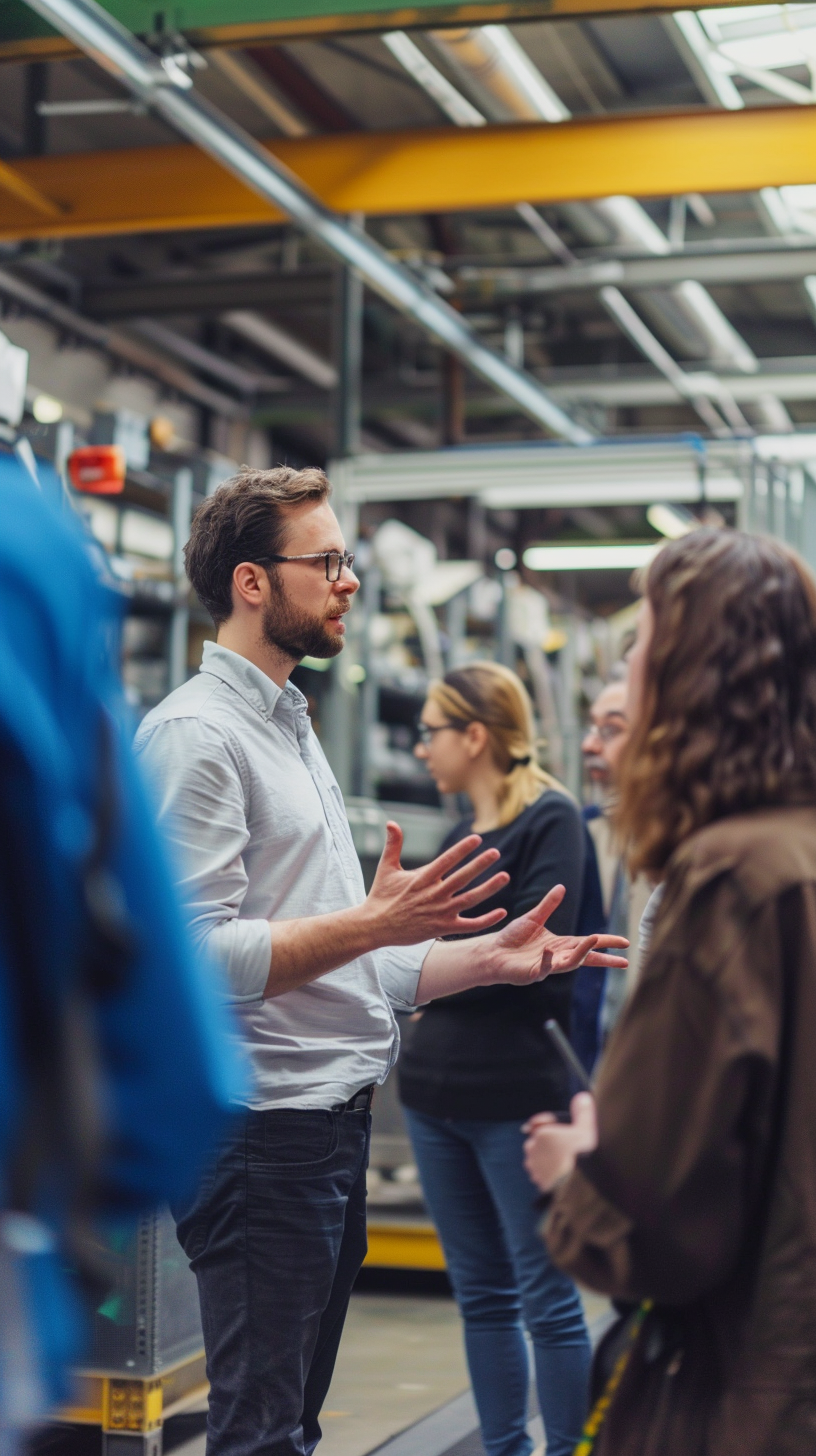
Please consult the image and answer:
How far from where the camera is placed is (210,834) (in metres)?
1.96

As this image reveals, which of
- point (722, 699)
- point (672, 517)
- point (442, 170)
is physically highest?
point (442, 170)

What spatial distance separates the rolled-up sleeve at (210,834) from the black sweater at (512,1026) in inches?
53.3

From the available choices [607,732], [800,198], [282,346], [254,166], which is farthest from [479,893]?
[282,346]

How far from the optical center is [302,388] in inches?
465

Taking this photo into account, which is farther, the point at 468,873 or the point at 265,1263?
the point at 265,1263

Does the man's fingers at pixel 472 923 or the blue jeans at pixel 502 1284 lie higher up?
the man's fingers at pixel 472 923

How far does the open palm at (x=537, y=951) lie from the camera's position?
203 cm

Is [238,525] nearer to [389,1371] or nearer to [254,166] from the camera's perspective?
[389,1371]

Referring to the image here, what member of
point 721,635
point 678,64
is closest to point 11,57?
point 678,64

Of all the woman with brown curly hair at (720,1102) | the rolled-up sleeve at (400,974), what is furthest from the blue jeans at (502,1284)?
the woman with brown curly hair at (720,1102)

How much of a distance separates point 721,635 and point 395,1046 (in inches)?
41.8

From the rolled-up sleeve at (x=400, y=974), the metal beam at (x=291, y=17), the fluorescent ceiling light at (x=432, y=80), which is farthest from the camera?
the fluorescent ceiling light at (x=432, y=80)

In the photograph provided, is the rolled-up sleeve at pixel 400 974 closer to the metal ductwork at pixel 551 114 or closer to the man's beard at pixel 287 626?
the man's beard at pixel 287 626

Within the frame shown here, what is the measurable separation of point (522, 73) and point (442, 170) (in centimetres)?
49
